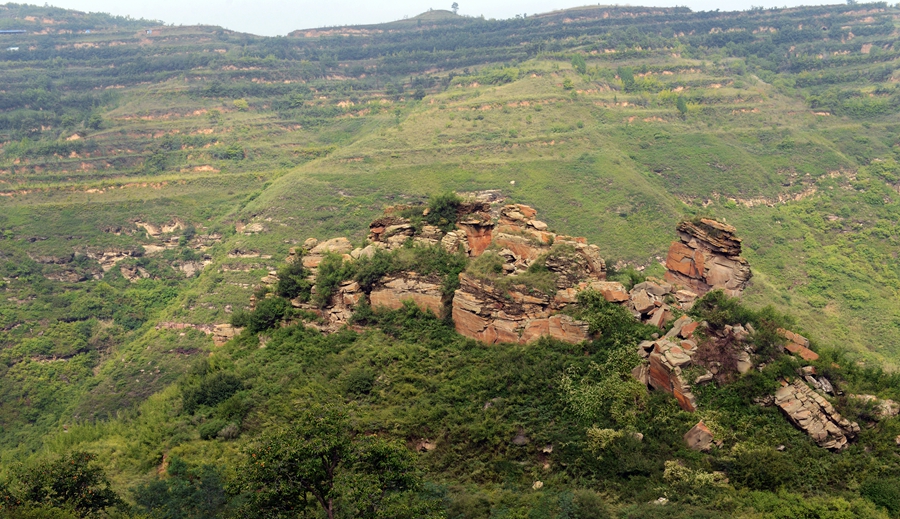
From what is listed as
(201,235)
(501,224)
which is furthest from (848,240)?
(201,235)

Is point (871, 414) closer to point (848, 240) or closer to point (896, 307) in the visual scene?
point (896, 307)

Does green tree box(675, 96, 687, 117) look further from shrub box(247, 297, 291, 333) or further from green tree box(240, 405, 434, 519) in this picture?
→ green tree box(240, 405, 434, 519)

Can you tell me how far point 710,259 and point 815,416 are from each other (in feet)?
35.7

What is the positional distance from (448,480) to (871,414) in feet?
47.5

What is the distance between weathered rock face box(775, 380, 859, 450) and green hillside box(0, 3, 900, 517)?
49cm

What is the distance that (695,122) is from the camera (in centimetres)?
9769

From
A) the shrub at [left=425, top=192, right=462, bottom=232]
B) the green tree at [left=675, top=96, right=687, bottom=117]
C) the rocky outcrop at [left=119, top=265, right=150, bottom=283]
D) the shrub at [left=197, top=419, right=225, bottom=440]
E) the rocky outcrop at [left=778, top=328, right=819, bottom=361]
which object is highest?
the shrub at [left=425, top=192, right=462, bottom=232]

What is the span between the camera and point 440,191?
268ft

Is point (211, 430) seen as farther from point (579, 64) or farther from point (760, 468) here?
point (579, 64)

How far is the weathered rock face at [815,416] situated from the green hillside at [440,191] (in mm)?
490

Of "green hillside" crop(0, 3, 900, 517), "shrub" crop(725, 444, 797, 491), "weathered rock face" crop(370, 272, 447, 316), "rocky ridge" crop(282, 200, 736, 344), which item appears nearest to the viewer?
"shrub" crop(725, 444, 797, 491)

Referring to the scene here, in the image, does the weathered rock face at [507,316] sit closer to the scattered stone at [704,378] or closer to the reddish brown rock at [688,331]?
the reddish brown rock at [688,331]

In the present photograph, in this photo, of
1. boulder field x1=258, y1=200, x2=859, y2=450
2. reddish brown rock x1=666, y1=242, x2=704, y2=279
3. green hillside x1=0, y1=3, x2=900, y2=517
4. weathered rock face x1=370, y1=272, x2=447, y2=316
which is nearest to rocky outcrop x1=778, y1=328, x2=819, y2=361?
boulder field x1=258, y1=200, x2=859, y2=450

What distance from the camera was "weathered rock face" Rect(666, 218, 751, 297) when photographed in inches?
1407
